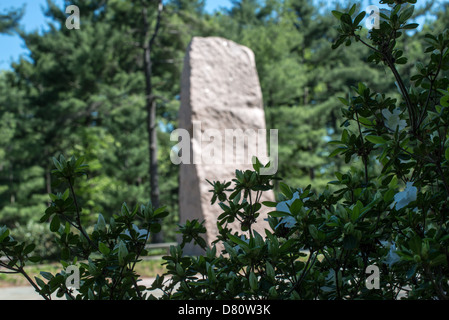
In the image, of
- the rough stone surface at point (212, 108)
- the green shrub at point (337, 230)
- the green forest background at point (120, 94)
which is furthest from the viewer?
the green forest background at point (120, 94)

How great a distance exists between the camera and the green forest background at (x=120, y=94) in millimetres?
13617

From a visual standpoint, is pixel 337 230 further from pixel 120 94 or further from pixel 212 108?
pixel 120 94

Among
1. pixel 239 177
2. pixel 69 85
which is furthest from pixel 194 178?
pixel 69 85

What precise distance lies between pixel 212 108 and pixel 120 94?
8.38 meters

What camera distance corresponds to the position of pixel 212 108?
19.9ft

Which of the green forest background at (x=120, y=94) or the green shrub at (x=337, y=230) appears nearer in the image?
the green shrub at (x=337, y=230)

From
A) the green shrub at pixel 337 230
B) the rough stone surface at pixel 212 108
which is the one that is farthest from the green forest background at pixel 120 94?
the green shrub at pixel 337 230

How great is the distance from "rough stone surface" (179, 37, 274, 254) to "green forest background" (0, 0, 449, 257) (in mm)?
5641

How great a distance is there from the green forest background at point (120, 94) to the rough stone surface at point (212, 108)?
222 inches

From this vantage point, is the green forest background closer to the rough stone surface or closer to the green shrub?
the rough stone surface

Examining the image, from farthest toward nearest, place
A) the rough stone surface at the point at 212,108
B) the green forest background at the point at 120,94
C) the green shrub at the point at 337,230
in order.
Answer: the green forest background at the point at 120,94 < the rough stone surface at the point at 212,108 < the green shrub at the point at 337,230

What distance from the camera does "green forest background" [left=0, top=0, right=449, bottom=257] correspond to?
13.6m

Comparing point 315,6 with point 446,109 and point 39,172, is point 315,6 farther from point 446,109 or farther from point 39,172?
point 446,109

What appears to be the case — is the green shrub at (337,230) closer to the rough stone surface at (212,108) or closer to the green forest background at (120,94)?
the rough stone surface at (212,108)
